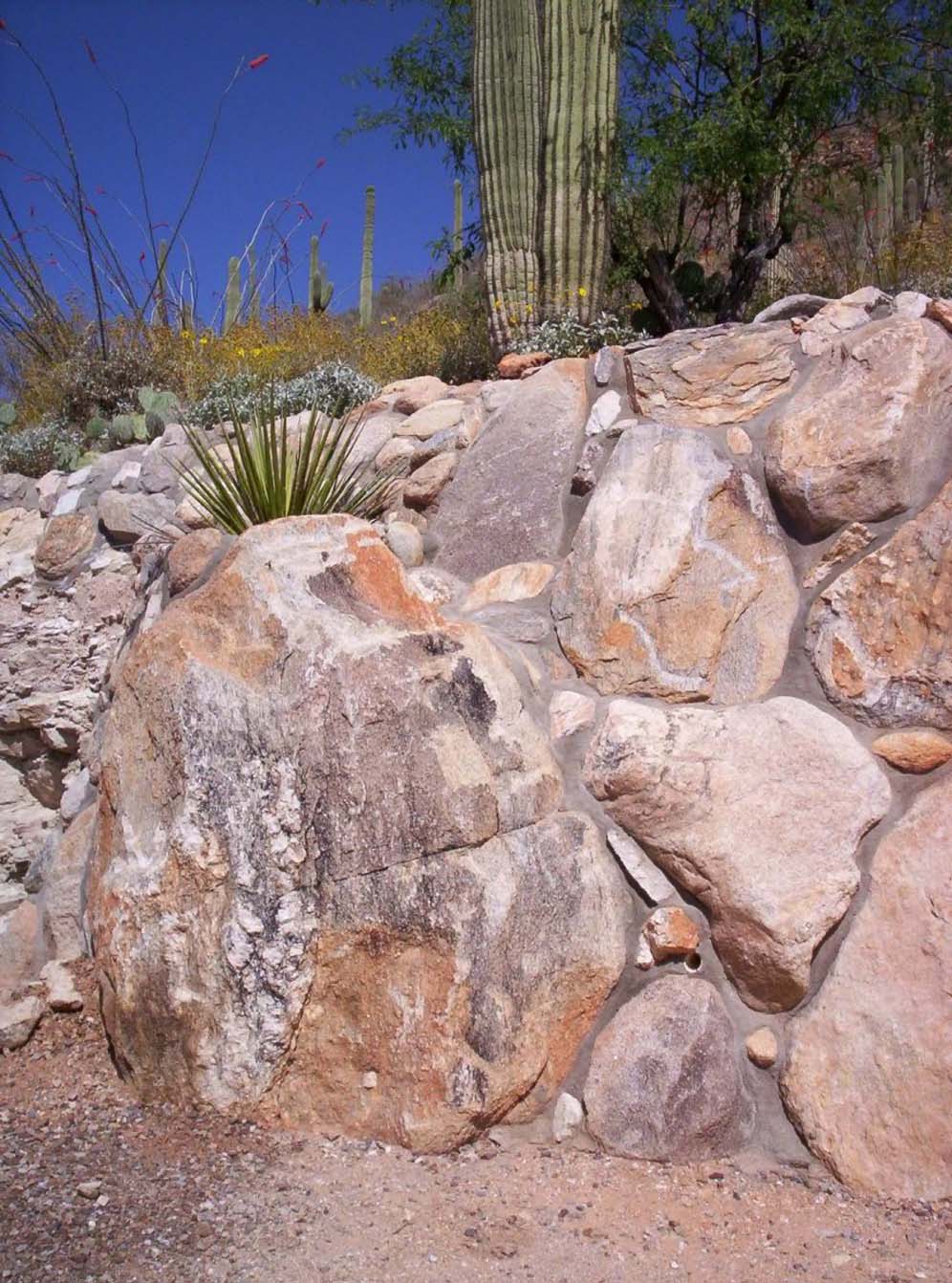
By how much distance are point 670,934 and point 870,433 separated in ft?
4.87

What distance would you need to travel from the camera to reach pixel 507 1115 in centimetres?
271

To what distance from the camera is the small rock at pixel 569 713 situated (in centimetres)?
304

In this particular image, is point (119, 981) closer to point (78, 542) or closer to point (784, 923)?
point (784, 923)

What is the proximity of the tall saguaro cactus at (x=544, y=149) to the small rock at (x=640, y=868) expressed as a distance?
389cm

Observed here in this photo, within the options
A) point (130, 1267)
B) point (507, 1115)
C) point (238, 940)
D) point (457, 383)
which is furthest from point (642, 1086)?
point (457, 383)

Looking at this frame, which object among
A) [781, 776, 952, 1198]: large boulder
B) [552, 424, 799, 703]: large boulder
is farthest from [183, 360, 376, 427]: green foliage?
[781, 776, 952, 1198]: large boulder

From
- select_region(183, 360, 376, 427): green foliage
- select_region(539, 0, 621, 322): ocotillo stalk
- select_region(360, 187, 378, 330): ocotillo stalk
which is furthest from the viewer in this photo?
select_region(360, 187, 378, 330): ocotillo stalk

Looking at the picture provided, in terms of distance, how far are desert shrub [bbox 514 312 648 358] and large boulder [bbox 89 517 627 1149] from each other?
318cm

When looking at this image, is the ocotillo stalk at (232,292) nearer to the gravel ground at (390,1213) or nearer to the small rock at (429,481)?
the small rock at (429,481)

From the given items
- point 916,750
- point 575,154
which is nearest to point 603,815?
point 916,750

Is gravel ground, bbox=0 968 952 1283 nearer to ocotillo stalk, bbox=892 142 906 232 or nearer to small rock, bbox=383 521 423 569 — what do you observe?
small rock, bbox=383 521 423 569

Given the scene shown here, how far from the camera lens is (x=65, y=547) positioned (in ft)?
17.9

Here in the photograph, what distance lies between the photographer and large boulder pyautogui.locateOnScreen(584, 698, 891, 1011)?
276 centimetres

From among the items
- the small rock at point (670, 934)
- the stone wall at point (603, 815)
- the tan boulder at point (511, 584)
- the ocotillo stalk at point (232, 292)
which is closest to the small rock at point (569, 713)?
the stone wall at point (603, 815)
